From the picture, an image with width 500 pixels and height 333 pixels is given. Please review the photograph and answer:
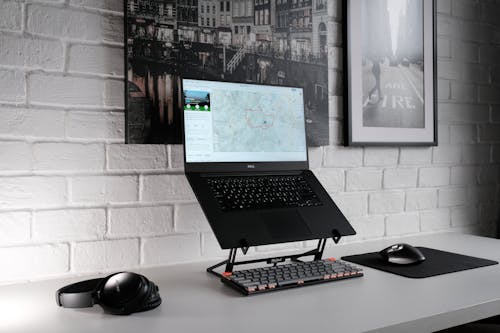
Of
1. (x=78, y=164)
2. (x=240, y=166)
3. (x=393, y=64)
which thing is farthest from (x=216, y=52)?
(x=393, y=64)

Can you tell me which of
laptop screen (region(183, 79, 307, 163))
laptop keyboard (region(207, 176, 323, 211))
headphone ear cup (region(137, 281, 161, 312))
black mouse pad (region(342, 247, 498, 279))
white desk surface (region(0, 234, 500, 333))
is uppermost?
laptop screen (region(183, 79, 307, 163))

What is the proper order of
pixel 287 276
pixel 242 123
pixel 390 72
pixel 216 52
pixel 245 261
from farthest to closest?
pixel 390 72, pixel 216 52, pixel 242 123, pixel 245 261, pixel 287 276

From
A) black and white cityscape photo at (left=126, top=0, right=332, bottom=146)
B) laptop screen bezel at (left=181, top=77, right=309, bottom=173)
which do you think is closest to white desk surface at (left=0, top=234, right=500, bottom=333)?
laptop screen bezel at (left=181, top=77, right=309, bottom=173)

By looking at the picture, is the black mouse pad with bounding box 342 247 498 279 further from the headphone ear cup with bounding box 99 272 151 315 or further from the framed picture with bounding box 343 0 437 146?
the headphone ear cup with bounding box 99 272 151 315

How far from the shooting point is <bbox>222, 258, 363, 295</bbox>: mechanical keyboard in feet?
3.35

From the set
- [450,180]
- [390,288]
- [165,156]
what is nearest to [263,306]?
[390,288]

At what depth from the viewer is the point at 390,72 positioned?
182 cm

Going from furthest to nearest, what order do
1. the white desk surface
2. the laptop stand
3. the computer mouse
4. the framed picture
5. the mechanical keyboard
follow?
1. the framed picture
2. the computer mouse
3. the laptop stand
4. the mechanical keyboard
5. the white desk surface

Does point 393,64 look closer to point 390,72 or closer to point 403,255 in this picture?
point 390,72

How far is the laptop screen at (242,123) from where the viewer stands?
1.23m

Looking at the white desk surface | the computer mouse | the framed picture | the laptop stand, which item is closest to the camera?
the white desk surface

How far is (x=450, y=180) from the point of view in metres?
2.00

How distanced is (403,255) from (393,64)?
843 millimetres

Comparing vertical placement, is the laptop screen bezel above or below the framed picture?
below
